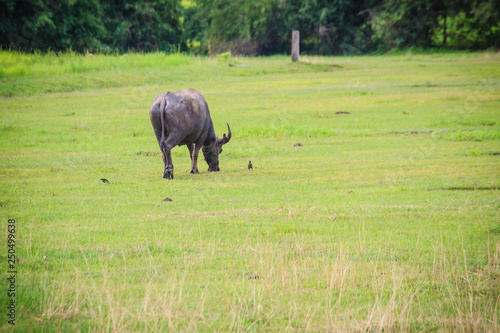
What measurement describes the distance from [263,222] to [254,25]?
163 feet

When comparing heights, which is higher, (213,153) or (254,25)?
(254,25)

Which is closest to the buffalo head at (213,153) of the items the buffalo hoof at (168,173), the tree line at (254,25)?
the buffalo hoof at (168,173)

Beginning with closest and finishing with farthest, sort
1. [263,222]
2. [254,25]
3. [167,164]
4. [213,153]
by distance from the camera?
[263,222] < [167,164] < [213,153] < [254,25]

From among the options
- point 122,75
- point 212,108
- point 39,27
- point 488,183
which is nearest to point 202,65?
point 122,75

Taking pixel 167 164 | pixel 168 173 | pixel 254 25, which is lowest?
pixel 168 173

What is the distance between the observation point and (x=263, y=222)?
8398 mm

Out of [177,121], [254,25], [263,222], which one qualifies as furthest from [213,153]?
[254,25]

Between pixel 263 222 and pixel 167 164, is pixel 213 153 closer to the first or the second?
pixel 167 164

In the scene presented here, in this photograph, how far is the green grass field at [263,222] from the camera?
5414mm

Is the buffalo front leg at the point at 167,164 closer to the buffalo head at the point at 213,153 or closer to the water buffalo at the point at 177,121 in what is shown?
the water buffalo at the point at 177,121

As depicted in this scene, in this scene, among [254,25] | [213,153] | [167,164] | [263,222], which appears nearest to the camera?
[263,222]

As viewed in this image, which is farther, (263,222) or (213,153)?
(213,153)

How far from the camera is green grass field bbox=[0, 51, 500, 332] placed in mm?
5414

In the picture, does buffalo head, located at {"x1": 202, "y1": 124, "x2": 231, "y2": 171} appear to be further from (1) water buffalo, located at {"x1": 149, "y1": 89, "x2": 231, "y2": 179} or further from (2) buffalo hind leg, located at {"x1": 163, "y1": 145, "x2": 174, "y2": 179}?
(2) buffalo hind leg, located at {"x1": 163, "y1": 145, "x2": 174, "y2": 179}
